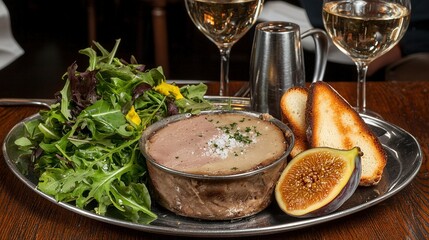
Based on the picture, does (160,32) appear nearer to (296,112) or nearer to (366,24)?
(366,24)

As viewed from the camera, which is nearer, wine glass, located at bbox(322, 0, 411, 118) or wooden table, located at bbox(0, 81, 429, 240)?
wooden table, located at bbox(0, 81, 429, 240)

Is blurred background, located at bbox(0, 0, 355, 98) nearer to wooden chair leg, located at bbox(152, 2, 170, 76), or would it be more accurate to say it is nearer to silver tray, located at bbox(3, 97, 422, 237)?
wooden chair leg, located at bbox(152, 2, 170, 76)

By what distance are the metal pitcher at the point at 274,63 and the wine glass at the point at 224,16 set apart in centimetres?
9

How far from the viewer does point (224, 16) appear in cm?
152

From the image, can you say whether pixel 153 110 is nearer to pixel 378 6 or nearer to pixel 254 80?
pixel 254 80

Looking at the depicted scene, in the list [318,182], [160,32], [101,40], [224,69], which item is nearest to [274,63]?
[224,69]

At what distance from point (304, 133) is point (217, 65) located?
2698 mm

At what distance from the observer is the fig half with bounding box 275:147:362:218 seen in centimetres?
105

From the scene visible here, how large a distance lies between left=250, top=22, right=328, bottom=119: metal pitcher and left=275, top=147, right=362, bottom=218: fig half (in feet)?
1.16

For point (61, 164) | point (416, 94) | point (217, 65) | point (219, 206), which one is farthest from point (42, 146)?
point (217, 65)

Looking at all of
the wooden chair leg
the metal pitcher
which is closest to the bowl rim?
the metal pitcher

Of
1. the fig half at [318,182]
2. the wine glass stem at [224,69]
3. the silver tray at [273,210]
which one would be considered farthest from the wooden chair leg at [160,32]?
the fig half at [318,182]

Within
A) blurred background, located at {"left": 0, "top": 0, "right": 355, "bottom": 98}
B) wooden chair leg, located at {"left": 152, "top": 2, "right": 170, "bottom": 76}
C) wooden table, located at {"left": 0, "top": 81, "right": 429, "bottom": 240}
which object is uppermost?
wooden table, located at {"left": 0, "top": 81, "right": 429, "bottom": 240}

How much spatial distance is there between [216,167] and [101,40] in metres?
3.48
